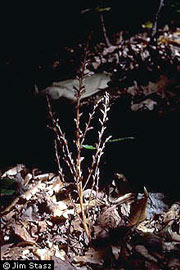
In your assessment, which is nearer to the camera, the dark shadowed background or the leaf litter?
the leaf litter

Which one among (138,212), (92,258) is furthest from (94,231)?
(138,212)

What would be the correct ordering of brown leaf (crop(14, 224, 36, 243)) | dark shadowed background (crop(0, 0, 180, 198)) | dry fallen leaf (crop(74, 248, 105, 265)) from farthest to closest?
dark shadowed background (crop(0, 0, 180, 198)), brown leaf (crop(14, 224, 36, 243)), dry fallen leaf (crop(74, 248, 105, 265))

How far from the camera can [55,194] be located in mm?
2490

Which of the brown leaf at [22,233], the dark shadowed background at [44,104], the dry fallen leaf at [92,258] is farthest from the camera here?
the dark shadowed background at [44,104]

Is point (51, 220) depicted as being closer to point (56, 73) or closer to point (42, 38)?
point (56, 73)

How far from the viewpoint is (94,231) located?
2080 millimetres

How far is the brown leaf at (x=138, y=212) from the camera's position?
2.05 metres

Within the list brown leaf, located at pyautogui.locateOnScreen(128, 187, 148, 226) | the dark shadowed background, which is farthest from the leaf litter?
the dark shadowed background

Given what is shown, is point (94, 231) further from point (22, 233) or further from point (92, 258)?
point (22, 233)

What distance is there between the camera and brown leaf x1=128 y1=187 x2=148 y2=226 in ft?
6.74

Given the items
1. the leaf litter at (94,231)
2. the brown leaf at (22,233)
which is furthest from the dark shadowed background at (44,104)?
the brown leaf at (22,233)

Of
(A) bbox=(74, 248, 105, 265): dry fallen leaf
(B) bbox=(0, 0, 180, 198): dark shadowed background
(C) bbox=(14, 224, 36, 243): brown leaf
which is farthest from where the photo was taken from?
(B) bbox=(0, 0, 180, 198): dark shadowed background

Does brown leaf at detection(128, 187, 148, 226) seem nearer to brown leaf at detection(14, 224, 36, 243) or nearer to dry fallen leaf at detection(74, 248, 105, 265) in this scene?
dry fallen leaf at detection(74, 248, 105, 265)

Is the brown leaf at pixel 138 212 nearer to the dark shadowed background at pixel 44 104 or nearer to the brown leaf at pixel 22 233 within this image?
the dark shadowed background at pixel 44 104
